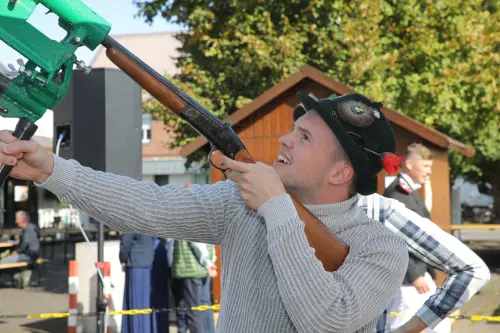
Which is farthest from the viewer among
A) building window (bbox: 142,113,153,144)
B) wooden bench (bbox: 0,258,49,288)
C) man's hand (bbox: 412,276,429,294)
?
building window (bbox: 142,113,153,144)

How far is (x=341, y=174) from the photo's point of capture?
9.29ft

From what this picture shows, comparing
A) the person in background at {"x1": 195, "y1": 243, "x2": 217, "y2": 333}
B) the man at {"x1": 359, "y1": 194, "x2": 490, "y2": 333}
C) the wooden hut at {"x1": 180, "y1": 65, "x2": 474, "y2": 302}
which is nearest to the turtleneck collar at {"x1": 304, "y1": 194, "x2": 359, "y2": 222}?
the man at {"x1": 359, "y1": 194, "x2": 490, "y2": 333}

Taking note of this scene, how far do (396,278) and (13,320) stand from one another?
11782mm

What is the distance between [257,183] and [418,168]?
13.1ft

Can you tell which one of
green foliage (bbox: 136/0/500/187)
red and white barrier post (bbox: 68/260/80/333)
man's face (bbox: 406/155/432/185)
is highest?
green foliage (bbox: 136/0/500/187)

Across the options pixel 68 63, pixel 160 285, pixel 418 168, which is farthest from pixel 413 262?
pixel 160 285

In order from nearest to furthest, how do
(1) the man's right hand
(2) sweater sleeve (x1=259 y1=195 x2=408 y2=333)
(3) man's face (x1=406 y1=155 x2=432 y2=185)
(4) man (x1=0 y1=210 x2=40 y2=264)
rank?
(1) the man's right hand
(2) sweater sleeve (x1=259 y1=195 x2=408 y2=333)
(3) man's face (x1=406 y1=155 x2=432 y2=185)
(4) man (x1=0 y1=210 x2=40 y2=264)

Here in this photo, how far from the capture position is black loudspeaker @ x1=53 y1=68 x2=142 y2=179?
28.7 feet

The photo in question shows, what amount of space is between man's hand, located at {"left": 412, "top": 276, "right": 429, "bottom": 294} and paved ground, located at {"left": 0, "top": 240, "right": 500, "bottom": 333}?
6.50 meters

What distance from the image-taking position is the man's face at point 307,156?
273 cm

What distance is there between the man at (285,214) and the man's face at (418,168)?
3.44 meters

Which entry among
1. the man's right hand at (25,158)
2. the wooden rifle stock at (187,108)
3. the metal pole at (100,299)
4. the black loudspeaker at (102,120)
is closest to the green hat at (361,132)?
the wooden rifle stock at (187,108)

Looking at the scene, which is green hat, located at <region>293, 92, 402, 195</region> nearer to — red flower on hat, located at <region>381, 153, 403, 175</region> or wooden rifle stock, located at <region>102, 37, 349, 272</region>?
red flower on hat, located at <region>381, 153, 403, 175</region>

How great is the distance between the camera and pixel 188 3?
17.2 meters
